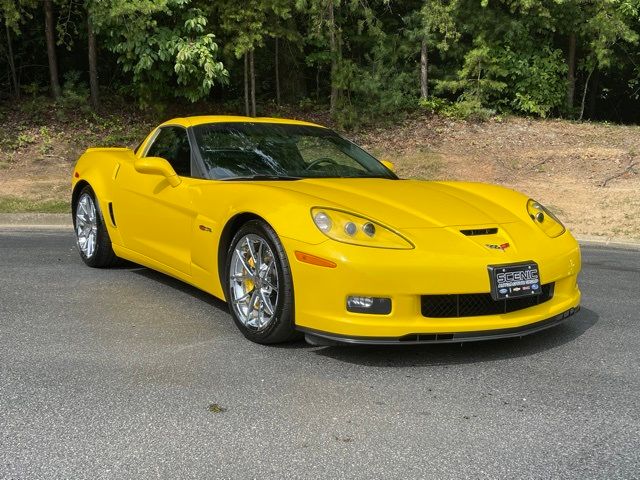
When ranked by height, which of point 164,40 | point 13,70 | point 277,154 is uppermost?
point 164,40

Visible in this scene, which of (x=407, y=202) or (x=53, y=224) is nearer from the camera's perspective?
(x=407, y=202)

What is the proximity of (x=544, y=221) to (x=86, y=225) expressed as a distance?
407cm

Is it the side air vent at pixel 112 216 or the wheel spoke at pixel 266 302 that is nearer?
the wheel spoke at pixel 266 302

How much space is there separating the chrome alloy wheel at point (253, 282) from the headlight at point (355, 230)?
0.40 meters

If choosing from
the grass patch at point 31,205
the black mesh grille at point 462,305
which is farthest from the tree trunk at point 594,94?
the black mesh grille at point 462,305

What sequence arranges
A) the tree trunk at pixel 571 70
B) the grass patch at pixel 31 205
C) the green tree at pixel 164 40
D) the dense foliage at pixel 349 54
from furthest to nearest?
the tree trunk at pixel 571 70 < the dense foliage at pixel 349 54 < the green tree at pixel 164 40 < the grass patch at pixel 31 205

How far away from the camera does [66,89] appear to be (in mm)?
16281

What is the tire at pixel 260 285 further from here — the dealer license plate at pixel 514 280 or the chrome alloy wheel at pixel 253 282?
the dealer license plate at pixel 514 280

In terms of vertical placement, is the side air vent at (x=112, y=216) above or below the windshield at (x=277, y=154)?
below

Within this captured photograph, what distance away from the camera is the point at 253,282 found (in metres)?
4.23

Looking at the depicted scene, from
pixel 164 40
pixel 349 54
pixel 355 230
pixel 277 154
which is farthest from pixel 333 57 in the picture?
pixel 355 230

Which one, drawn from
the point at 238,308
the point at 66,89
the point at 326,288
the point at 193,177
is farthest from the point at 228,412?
the point at 66,89

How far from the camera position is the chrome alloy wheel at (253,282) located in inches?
162

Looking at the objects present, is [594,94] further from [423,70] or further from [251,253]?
[251,253]
